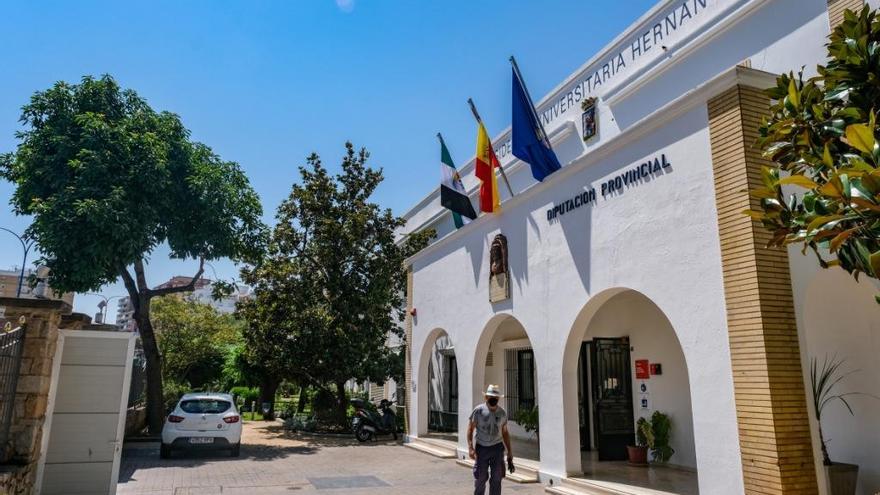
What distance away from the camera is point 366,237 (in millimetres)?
20312

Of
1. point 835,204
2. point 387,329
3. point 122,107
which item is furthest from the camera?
point 387,329

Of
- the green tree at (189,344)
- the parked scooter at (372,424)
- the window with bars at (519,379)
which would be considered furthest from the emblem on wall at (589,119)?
the green tree at (189,344)

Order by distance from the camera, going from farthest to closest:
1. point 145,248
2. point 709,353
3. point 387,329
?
point 387,329 → point 145,248 → point 709,353

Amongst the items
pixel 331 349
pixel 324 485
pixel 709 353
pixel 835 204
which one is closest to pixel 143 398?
→ pixel 331 349

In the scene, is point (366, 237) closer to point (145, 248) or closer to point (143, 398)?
point (145, 248)

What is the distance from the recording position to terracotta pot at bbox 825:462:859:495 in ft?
21.2

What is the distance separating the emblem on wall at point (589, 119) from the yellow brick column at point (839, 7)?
5913 mm

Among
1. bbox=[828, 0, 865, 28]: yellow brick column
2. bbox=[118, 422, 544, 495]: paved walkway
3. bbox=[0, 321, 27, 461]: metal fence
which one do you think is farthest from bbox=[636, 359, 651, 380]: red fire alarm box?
bbox=[0, 321, 27, 461]: metal fence

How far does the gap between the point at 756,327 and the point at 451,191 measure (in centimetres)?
978

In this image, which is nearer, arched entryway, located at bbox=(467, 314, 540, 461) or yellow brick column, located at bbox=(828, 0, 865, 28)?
yellow brick column, located at bbox=(828, 0, 865, 28)

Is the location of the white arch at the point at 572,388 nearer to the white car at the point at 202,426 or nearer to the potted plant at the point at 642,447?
the potted plant at the point at 642,447

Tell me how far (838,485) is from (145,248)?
51.4 feet

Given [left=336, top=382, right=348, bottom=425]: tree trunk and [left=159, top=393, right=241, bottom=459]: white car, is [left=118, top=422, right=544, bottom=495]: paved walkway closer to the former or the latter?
[left=159, top=393, right=241, bottom=459]: white car

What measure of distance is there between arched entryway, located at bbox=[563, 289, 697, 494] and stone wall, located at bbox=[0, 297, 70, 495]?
7.34 metres
